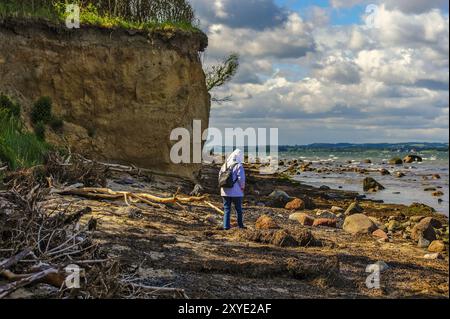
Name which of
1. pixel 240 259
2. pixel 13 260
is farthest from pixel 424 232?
pixel 13 260

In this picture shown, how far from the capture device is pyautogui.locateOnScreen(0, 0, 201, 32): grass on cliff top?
16908mm

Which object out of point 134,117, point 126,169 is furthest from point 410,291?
point 134,117

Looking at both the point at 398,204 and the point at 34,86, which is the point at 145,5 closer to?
the point at 34,86

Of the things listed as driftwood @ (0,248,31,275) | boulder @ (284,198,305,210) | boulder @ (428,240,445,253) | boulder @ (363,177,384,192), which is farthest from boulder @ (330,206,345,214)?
driftwood @ (0,248,31,275)

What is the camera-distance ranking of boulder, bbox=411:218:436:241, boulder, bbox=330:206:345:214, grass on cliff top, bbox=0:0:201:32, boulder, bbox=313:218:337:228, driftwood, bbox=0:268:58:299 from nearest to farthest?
driftwood, bbox=0:268:58:299 → boulder, bbox=411:218:436:241 → boulder, bbox=313:218:337:228 → grass on cliff top, bbox=0:0:201:32 → boulder, bbox=330:206:345:214

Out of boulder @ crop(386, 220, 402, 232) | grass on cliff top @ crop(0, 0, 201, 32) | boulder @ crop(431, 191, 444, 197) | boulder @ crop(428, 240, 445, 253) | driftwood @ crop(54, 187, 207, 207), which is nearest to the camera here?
driftwood @ crop(54, 187, 207, 207)

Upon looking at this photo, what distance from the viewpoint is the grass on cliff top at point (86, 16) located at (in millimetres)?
16908

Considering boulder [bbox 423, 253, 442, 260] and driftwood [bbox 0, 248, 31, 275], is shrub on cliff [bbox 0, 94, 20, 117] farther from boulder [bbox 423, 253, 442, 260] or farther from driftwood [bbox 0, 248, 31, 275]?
boulder [bbox 423, 253, 442, 260]

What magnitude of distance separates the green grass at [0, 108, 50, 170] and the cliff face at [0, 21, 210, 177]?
3.18 metres

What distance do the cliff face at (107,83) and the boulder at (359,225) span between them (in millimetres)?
7230

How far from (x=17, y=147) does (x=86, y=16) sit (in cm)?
746

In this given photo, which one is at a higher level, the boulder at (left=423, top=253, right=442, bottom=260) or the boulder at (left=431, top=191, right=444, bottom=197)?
the boulder at (left=423, top=253, right=442, bottom=260)
